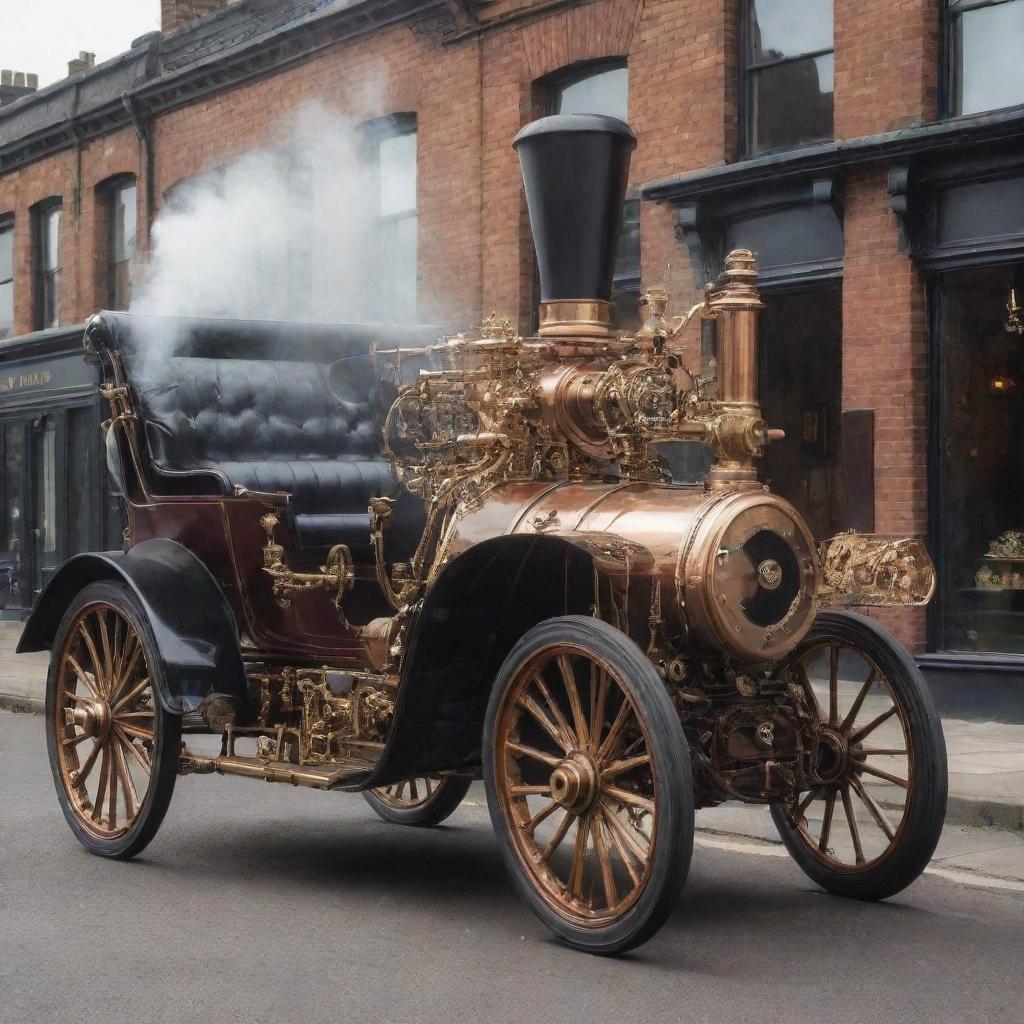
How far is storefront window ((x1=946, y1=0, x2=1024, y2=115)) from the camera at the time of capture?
11406mm

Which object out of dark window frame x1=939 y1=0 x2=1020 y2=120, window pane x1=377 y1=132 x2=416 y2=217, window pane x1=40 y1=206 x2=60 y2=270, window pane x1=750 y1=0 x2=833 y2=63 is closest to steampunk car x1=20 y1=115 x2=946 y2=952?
dark window frame x1=939 y1=0 x2=1020 y2=120

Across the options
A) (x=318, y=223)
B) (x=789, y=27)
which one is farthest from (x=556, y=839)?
(x=318, y=223)

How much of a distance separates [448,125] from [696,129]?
9.97ft

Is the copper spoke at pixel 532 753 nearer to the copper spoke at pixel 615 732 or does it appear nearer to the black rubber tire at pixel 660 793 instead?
the copper spoke at pixel 615 732

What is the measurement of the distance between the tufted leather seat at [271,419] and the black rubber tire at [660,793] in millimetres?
2036

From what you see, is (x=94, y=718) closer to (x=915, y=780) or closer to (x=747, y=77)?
(x=915, y=780)

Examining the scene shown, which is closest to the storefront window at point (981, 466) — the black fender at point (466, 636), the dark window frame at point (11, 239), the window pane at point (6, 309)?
the black fender at point (466, 636)

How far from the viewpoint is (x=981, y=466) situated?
37.9ft

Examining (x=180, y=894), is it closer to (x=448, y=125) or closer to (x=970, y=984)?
(x=970, y=984)

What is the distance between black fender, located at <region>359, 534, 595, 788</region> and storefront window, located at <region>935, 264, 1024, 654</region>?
6479 millimetres

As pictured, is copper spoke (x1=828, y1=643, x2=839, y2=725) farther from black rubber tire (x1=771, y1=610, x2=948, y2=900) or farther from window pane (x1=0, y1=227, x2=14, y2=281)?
window pane (x1=0, y1=227, x2=14, y2=281)

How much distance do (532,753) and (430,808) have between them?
81.3 inches

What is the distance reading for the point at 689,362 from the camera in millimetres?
12805

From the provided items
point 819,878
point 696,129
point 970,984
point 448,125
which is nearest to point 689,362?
point 696,129
